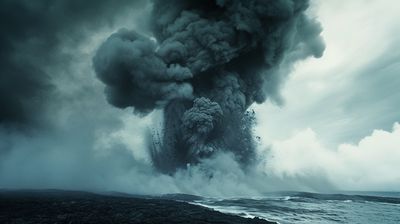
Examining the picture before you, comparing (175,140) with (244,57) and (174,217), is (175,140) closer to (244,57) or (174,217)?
(244,57)

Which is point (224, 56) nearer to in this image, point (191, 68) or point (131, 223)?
point (191, 68)

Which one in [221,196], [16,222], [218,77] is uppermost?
[218,77]

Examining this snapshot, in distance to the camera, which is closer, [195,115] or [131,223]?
[131,223]

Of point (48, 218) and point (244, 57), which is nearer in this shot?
point (48, 218)

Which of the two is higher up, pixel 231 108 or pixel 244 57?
pixel 244 57

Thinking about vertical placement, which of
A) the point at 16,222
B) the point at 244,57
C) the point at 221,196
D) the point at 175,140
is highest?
the point at 244,57

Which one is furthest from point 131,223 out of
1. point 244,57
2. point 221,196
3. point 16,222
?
point 244,57

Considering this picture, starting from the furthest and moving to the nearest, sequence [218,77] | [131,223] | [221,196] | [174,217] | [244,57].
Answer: [244,57]
[218,77]
[221,196]
[174,217]
[131,223]

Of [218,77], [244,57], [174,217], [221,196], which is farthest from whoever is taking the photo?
[244,57]

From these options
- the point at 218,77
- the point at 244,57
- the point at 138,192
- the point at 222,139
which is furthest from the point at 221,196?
the point at 244,57
